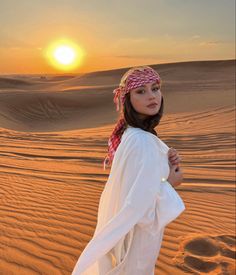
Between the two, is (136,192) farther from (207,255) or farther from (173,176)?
(207,255)

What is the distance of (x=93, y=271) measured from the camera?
2.64 m

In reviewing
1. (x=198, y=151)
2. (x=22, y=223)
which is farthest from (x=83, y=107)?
(x=22, y=223)

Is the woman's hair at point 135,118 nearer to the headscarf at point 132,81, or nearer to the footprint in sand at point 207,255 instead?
the headscarf at point 132,81

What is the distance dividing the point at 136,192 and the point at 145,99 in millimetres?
541

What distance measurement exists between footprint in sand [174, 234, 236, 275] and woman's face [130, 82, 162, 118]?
2462mm

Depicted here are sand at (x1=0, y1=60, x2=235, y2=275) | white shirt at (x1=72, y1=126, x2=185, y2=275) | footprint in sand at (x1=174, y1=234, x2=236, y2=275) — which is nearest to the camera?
white shirt at (x1=72, y1=126, x2=185, y2=275)

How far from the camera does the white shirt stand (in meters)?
2.28

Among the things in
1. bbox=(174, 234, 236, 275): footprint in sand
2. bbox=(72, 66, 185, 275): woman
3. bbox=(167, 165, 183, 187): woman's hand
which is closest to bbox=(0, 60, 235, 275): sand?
bbox=(174, 234, 236, 275): footprint in sand

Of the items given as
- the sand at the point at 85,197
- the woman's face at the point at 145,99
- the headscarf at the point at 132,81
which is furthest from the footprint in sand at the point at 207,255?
the woman's face at the point at 145,99

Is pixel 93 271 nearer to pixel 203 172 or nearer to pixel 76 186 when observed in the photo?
pixel 76 186

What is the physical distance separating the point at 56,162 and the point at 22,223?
4055mm

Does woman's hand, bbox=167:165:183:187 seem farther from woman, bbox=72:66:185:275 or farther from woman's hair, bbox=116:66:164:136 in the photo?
woman's hair, bbox=116:66:164:136

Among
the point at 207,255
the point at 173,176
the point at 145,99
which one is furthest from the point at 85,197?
the point at 145,99

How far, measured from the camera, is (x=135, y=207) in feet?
7.44
